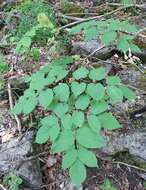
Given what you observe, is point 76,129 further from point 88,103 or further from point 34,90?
point 34,90

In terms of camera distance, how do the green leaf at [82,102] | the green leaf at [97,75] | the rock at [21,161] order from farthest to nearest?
the rock at [21,161] → the green leaf at [97,75] → the green leaf at [82,102]

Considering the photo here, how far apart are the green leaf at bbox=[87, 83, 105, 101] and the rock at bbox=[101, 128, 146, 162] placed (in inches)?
31.5

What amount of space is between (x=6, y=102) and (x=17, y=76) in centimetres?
41

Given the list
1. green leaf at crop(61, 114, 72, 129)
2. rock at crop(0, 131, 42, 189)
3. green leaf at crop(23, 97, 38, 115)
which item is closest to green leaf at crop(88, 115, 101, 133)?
green leaf at crop(61, 114, 72, 129)

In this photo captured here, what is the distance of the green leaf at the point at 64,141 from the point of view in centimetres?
221

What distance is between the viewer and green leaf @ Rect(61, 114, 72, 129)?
2287 millimetres

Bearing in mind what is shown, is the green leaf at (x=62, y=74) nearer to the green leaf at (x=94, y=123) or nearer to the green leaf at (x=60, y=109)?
the green leaf at (x=60, y=109)

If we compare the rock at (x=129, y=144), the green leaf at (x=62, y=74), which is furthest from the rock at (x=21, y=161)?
the green leaf at (x=62, y=74)

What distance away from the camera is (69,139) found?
2.23 m

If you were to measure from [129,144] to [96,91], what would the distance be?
84cm

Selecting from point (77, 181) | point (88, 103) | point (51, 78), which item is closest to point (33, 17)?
point (51, 78)

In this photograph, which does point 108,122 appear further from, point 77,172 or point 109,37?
point 109,37

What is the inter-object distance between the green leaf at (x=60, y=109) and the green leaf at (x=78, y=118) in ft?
0.24

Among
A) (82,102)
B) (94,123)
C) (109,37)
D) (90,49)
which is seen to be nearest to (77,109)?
(82,102)
